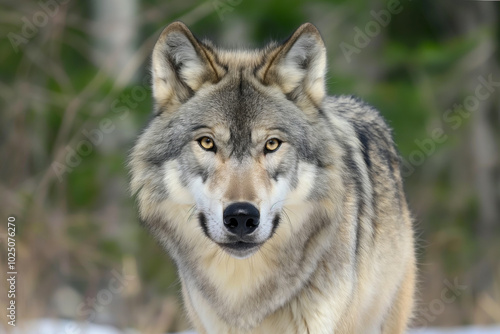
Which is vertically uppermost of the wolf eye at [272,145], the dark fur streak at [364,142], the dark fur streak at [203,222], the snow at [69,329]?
the dark fur streak at [364,142]

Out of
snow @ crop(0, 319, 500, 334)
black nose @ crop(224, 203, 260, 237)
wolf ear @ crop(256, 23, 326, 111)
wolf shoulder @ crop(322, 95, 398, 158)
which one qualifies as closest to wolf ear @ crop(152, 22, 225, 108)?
wolf ear @ crop(256, 23, 326, 111)

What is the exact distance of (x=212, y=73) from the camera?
4367 mm

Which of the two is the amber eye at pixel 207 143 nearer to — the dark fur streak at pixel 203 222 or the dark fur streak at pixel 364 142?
the dark fur streak at pixel 203 222

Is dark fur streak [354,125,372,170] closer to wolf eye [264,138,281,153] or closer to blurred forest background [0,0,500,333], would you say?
wolf eye [264,138,281,153]

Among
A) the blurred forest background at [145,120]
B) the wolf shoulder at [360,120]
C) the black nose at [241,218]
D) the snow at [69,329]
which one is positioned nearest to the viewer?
the black nose at [241,218]

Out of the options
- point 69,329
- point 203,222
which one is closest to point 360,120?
point 203,222

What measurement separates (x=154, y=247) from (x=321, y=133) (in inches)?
312

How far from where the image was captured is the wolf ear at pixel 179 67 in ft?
14.0

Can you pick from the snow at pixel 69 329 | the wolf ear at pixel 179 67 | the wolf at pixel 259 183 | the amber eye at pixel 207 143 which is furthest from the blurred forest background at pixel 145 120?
the amber eye at pixel 207 143

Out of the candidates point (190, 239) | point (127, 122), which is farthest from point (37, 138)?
point (190, 239)

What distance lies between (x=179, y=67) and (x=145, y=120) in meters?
3.59

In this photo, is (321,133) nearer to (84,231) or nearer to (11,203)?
(11,203)

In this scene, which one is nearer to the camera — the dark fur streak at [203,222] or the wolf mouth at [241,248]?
the wolf mouth at [241,248]

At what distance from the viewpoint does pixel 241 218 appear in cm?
373
